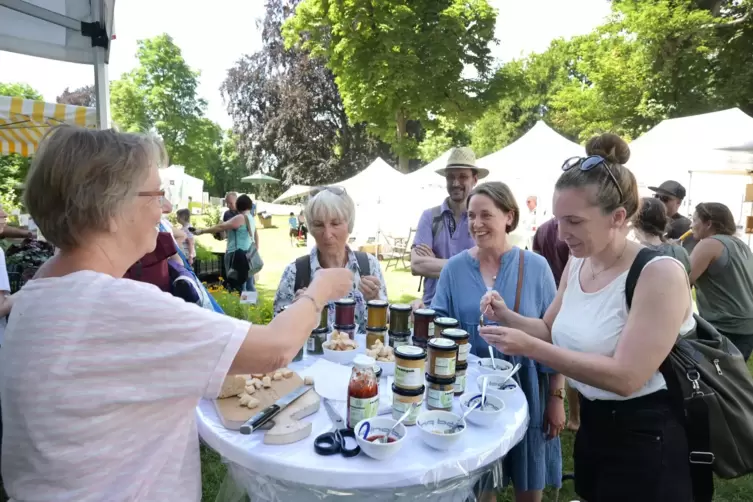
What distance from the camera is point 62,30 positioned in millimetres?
4316

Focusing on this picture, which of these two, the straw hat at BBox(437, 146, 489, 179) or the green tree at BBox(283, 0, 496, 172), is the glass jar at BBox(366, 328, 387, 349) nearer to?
the straw hat at BBox(437, 146, 489, 179)

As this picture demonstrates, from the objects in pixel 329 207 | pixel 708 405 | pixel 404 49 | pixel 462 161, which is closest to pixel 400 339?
pixel 329 207

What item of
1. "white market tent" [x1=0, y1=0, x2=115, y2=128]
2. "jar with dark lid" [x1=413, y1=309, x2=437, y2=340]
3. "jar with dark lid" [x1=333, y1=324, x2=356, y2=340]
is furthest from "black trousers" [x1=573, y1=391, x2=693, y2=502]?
"white market tent" [x1=0, y1=0, x2=115, y2=128]

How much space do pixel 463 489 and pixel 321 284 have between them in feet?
2.92

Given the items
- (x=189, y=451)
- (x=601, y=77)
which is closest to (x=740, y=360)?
(x=189, y=451)

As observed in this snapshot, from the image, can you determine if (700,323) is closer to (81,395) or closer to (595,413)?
(595,413)

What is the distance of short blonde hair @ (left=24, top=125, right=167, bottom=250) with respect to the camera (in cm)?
118

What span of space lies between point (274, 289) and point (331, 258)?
6.55 m

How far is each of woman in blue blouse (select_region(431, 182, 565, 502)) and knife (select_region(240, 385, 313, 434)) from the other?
1.16 metres

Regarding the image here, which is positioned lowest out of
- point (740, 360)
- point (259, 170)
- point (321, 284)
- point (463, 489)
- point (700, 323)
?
point (463, 489)

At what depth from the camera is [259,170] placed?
31.7 metres

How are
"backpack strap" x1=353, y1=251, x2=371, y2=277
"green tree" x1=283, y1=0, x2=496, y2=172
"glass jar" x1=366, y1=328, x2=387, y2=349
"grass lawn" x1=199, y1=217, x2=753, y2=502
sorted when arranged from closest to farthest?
"glass jar" x1=366, y1=328, x2=387, y2=349, "backpack strap" x1=353, y1=251, x2=371, y2=277, "grass lawn" x1=199, y1=217, x2=753, y2=502, "green tree" x1=283, y1=0, x2=496, y2=172

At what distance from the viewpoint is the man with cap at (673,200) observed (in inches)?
190

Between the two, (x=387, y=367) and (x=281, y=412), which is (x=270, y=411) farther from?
(x=387, y=367)
